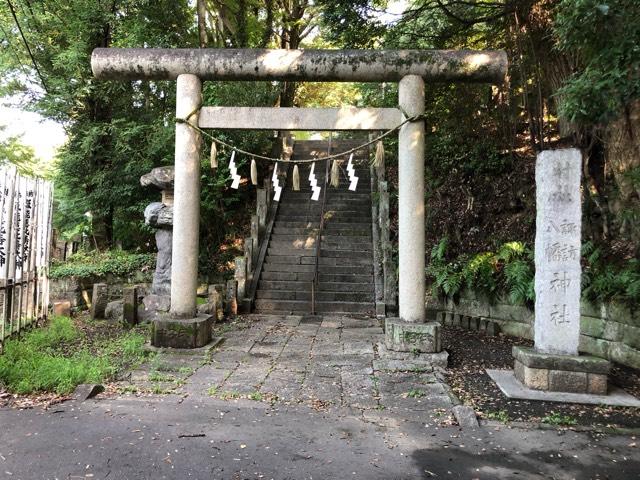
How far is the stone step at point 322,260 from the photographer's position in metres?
10.4

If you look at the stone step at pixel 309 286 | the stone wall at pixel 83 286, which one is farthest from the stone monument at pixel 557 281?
the stone wall at pixel 83 286

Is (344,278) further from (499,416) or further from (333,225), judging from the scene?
(499,416)

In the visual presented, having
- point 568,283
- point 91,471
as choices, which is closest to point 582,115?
point 568,283

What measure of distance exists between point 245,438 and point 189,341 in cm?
289

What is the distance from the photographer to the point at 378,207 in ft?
38.7

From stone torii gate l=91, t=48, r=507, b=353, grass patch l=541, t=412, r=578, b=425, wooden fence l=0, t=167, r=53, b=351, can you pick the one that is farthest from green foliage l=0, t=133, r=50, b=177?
grass patch l=541, t=412, r=578, b=425

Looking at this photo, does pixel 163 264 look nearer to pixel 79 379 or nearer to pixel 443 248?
pixel 79 379

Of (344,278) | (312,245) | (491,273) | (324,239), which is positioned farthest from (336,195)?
(491,273)

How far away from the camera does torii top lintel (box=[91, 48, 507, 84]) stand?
6004 millimetres

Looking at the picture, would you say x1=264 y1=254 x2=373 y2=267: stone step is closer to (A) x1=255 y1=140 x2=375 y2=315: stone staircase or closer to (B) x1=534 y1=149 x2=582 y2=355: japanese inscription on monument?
(A) x1=255 y1=140 x2=375 y2=315: stone staircase

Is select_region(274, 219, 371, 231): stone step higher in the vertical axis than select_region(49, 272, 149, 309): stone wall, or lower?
higher

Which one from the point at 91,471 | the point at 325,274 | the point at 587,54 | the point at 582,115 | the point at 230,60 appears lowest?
the point at 91,471

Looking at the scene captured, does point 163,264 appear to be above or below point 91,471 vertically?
above

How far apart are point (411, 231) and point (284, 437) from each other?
3.38 metres
